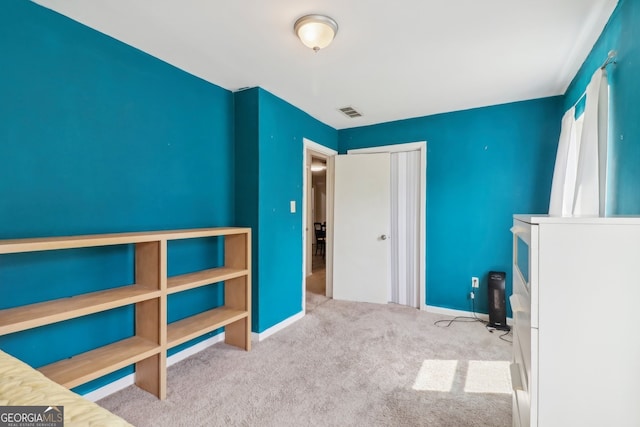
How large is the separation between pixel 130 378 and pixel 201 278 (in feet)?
2.64

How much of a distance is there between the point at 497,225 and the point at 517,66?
5.35 feet

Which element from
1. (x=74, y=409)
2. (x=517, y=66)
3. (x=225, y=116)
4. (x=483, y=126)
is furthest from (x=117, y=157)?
(x=483, y=126)

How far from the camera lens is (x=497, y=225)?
3.23m

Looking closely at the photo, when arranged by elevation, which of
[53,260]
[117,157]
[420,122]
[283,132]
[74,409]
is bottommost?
[74,409]

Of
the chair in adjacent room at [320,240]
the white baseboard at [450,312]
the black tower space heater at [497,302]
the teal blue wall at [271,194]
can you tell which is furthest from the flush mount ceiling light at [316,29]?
the chair in adjacent room at [320,240]

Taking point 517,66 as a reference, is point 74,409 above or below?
below

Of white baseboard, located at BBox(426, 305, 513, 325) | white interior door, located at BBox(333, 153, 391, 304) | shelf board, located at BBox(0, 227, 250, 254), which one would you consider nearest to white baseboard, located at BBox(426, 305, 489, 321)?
white baseboard, located at BBox(426, 305, 513, 325)

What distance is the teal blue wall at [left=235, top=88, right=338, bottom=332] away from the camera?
2.77 m

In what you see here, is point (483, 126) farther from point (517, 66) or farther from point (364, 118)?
point (364, 118)

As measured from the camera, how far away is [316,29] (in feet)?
5.85

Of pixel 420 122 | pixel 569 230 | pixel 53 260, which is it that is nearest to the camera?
pixel 569 230

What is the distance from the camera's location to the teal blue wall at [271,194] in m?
2.77

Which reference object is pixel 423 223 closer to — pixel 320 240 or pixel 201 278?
pixel 201 278

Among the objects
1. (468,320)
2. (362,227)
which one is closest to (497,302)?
(468,320)
